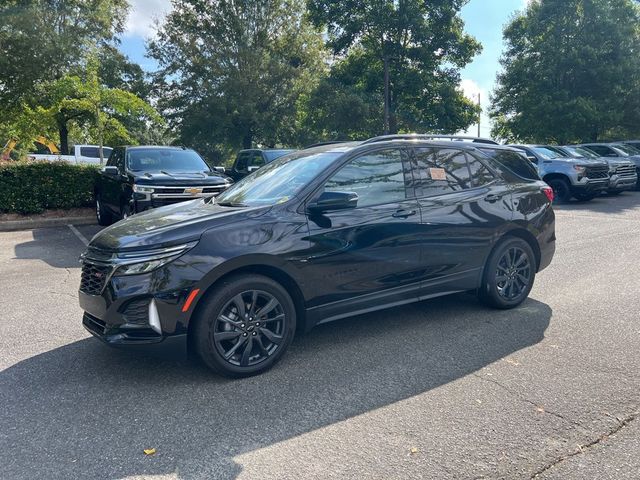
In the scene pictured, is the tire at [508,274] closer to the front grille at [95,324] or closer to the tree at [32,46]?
the front grille at [95,324]

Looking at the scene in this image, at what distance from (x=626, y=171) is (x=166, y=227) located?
16.7 m

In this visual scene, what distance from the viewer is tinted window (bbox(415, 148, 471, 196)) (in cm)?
468

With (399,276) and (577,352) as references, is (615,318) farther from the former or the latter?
(399,276)

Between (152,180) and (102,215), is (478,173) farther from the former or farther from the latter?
(102,215)

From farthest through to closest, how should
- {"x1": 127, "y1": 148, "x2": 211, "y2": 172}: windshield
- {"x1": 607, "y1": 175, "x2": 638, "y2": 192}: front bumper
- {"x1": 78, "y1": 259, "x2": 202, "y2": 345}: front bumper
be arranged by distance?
{"x1": 607, "y1": 175, "x2": 638, "y2": 192}: front bumper, {"x1": 127, "y1": 148, "x2": 211, "y2": 172}: windshield, {"x1": 78, "y1": 259, "x2": 202, "y2": 345}: front bumper

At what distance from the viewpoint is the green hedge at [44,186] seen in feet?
37.1

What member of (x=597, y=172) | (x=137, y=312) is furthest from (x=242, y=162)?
(x=137, y=312)

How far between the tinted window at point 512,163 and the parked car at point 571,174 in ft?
31.3

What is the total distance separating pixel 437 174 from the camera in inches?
188

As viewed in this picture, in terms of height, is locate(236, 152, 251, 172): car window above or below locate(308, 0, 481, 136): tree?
below

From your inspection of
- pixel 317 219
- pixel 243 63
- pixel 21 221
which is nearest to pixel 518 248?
pixel 317 219

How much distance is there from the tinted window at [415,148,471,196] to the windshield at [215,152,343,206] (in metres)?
0.86

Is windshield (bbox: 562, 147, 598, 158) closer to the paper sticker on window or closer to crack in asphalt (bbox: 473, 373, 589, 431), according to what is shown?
the paper sticker on window

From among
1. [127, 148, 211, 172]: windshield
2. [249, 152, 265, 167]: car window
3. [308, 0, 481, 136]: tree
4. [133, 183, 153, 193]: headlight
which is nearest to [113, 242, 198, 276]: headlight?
[133, 183, 153, 193]: headlight
